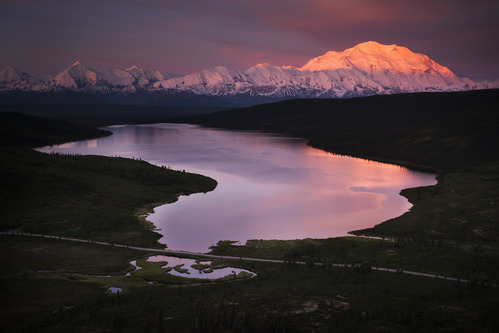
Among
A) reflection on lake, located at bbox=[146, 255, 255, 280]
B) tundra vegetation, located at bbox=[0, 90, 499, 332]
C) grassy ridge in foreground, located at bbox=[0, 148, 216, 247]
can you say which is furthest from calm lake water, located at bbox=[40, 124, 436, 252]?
reflection on lake, located at bbox=[146, 255, 255, 280]

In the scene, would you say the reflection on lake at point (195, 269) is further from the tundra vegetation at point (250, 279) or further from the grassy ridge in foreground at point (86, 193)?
the grassy ridge in foreground at point (86, 193)

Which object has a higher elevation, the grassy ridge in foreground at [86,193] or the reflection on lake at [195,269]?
the grassy ridge in foreground at [86,193]

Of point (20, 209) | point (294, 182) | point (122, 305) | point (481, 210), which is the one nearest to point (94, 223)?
point (20, 209)

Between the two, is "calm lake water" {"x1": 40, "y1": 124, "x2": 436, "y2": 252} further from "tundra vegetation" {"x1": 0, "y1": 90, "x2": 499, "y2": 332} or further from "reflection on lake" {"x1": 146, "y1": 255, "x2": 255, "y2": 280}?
"reflection on lake" {"x1": 146, "y1": 255, "x2": 255, "y2": 280}

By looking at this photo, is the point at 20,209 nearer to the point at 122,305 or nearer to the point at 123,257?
the point at 123,257

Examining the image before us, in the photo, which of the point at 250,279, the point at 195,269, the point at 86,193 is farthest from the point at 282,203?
the point at 250,279

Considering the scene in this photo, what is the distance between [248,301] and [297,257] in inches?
804

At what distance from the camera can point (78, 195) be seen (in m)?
107

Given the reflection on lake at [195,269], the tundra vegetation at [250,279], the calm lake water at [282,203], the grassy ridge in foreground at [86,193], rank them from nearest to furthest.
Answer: the tundra vegetation at [250,279] < the reflection on lake at [195,269] < the grassy ridge in foreground at [86,193] < the calm lake water at [282,203]

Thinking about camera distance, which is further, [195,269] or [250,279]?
[195,269]

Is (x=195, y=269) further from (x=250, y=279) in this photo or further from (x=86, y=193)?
(x=86, y=193)

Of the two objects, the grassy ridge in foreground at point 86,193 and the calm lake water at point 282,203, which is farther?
the calm lake water at point 282,203

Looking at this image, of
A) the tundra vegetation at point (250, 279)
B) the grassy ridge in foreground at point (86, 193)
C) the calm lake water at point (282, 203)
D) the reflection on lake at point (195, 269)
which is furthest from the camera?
the calm lake water at point (282, 203)

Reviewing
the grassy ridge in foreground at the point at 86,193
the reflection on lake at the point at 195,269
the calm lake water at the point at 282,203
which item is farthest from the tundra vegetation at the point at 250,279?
the calm lake water at the point at 282,203
